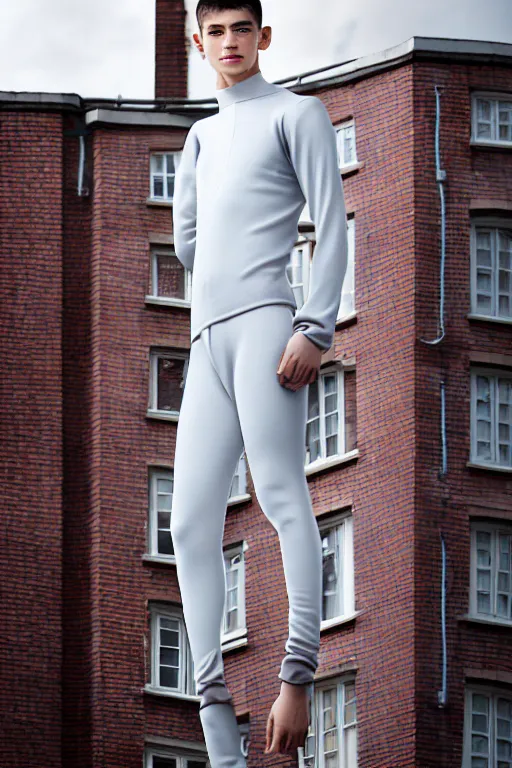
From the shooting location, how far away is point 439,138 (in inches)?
1006

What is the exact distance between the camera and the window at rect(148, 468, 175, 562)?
24906 mm

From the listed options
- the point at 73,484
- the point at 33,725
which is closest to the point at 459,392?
the point at 73,484

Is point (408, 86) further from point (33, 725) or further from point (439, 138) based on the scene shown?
→ point (33, 725)

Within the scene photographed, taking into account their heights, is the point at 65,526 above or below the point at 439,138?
below

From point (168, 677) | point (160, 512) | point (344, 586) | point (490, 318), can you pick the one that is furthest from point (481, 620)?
point (160, 512)

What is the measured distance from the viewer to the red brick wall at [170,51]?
2639 cm

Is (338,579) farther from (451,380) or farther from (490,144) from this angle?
(490,144)

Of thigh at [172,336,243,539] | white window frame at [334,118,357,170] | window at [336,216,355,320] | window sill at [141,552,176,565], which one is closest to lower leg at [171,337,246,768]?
thigh at [172,336,243,539]

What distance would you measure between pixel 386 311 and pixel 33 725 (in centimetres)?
666

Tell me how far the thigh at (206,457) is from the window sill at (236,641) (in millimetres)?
13994

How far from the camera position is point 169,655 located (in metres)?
24.6

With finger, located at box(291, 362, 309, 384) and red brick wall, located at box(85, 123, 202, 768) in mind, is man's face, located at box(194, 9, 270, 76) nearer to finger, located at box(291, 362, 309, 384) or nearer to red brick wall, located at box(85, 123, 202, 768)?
finger, located at box(291, 362, 309, 384)

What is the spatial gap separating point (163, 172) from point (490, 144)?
411cm

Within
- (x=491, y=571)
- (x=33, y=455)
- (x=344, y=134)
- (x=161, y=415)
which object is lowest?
(x=491, y=571)
